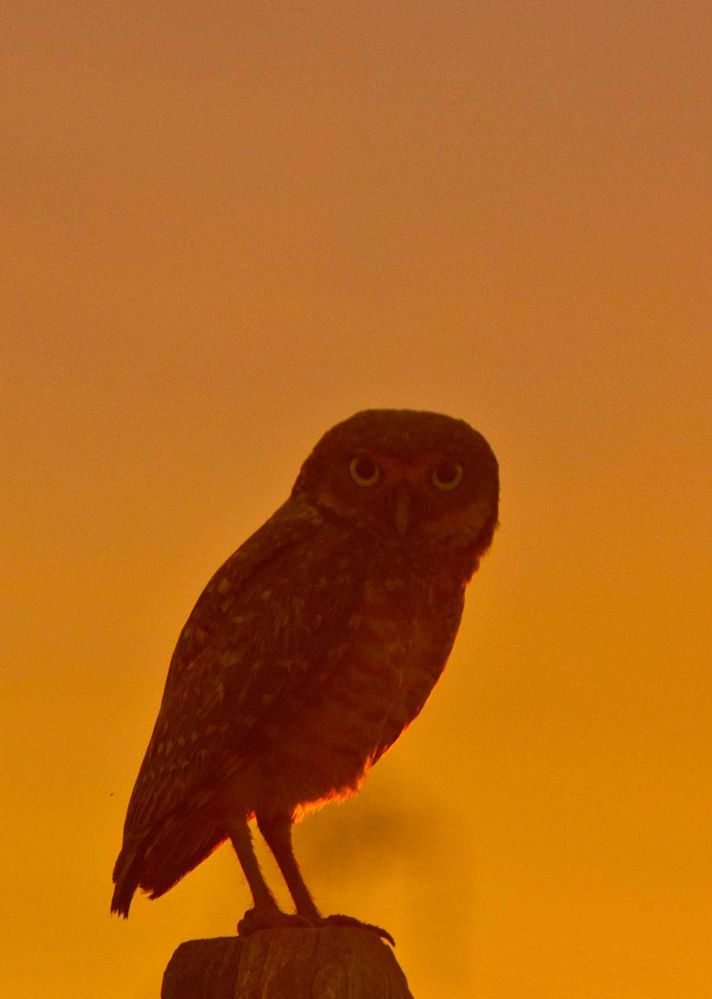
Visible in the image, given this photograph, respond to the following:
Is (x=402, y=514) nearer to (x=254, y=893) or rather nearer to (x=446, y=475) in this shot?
(x=446, y=475)

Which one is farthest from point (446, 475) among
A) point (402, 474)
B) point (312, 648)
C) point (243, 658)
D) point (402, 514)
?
point (243, 658)

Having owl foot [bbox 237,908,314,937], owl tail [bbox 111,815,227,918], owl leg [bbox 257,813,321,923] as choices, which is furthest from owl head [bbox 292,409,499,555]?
owl foot [bbox 237,908,314,937]

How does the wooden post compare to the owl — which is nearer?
the wooden post

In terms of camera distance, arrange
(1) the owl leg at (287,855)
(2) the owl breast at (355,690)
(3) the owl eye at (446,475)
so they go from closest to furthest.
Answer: (2) the owl breast at (355,690)
(1) the owl leg at (287,855)
(3) the owl eye at (446,475)

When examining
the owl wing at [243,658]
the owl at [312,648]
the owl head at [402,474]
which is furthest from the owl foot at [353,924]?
the owl head at [402,474]

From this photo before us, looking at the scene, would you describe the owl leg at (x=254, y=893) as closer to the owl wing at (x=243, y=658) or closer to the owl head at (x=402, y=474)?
the owl wing at (x=243, y=658)

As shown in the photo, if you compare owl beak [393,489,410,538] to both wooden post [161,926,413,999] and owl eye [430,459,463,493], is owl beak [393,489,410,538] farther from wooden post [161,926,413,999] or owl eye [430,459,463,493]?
wooden post [161,926,413,999]

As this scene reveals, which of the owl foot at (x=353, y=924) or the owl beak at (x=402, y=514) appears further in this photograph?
the owl beak at (x=402, y=514)
